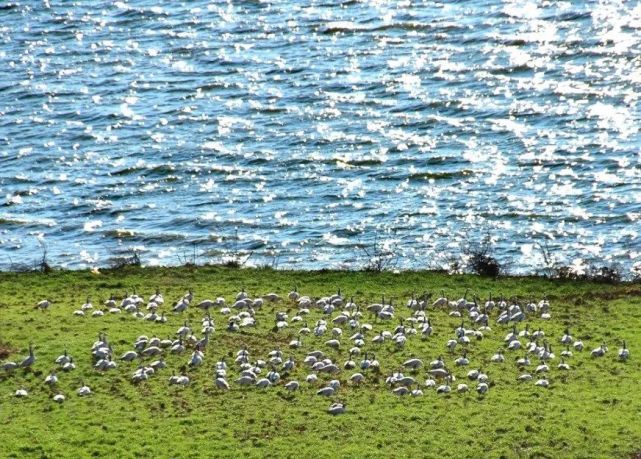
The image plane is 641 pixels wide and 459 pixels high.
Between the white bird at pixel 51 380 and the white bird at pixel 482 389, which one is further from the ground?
the white bird at pixel 51 380

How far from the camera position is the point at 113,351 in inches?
1240

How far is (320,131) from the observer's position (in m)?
55.0

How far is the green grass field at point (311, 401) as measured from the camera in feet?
88.3

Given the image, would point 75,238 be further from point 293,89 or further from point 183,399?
point 183,399

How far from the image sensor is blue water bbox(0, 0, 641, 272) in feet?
153

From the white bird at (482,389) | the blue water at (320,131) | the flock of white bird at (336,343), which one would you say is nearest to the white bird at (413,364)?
the flock of white bird at (336,343)

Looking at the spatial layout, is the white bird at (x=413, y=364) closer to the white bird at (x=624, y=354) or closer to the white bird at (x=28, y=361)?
the white bird at (x=624, y=354)

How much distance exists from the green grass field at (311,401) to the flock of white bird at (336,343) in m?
0.15

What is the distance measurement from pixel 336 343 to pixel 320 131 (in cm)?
2411

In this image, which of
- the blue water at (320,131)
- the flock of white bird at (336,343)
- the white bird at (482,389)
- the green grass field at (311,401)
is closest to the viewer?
the green grass field at (311,401)

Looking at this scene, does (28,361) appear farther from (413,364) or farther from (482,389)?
(482,389)

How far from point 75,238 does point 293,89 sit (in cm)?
1526

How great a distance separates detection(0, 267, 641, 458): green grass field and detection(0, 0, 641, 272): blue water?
10461 millimetres

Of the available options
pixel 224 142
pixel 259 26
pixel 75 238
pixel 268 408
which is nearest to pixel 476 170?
pixel 224 142
